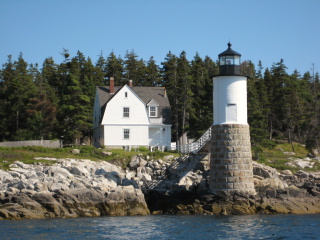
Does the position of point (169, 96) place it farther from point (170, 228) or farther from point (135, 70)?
point (170, 228)

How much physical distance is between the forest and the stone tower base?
473 inches

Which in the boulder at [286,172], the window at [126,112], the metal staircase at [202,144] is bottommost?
the boulder at [286,172]

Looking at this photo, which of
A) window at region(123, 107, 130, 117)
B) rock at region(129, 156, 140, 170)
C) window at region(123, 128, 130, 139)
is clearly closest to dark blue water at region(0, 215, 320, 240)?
rock at region(129, 156, 140, 170)

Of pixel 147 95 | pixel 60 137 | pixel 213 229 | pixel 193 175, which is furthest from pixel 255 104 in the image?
pixel 213 229

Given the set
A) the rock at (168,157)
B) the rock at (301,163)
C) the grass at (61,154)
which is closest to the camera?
the grass at (61,154)

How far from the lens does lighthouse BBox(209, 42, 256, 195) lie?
28766 millimetres

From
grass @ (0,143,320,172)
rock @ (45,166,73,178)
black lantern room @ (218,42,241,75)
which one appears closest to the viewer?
black lantern room @ (218,42,241,75)

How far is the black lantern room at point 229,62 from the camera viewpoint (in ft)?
97.9

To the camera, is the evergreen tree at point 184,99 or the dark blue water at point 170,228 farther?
the evergreen tree at point 184,99

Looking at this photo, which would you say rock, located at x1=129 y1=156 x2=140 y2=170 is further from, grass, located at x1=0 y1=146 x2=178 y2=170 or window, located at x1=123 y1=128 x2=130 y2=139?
window, located at x1=123 y1=128 x2=130 y2=139

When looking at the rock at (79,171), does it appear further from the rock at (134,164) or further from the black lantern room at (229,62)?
the black lantern room at (229,62)

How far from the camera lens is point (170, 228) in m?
23.8

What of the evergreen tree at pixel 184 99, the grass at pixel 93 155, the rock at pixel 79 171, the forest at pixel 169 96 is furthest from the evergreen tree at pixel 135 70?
the rock at pixel 79 171

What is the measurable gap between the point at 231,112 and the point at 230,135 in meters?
1.36
